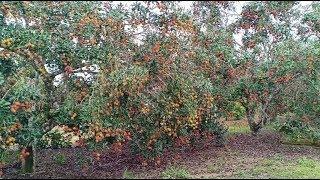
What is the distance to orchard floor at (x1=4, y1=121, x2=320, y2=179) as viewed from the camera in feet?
29.1

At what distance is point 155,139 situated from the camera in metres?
9.41

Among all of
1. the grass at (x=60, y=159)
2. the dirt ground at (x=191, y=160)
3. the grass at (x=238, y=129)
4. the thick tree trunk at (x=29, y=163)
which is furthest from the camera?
the grass at (x=238, y=129)

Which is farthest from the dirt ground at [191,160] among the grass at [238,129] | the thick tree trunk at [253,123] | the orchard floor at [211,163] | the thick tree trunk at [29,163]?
the grass at [238,129]

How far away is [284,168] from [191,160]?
2292 mm

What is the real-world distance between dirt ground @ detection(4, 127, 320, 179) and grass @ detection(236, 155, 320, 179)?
0.24 meters

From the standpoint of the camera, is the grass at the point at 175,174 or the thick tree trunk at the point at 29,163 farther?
the thick tree trunk at the point at 29,163

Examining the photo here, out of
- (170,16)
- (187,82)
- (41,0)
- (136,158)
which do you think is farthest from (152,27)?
(136,158)

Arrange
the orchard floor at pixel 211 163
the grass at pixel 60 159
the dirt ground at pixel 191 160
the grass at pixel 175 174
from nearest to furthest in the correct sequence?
the grass at pixel 175 174 < the orchard floor at pixel 211 163 < the dirt ground at pixel 191 160 < the grass at pixel 60 159

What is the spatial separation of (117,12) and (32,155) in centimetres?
338

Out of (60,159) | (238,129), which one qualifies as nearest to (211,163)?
(60,159)

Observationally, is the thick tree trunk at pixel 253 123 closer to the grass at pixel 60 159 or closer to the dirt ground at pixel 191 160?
the dirt ground at pixel 191 160

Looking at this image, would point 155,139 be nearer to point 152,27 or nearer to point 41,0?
point 152,27

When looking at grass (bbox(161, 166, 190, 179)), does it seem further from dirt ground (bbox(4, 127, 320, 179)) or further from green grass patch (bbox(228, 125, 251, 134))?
green grass patch (bbox(228, 125, 251, 134))

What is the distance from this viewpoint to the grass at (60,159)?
10788 mm
